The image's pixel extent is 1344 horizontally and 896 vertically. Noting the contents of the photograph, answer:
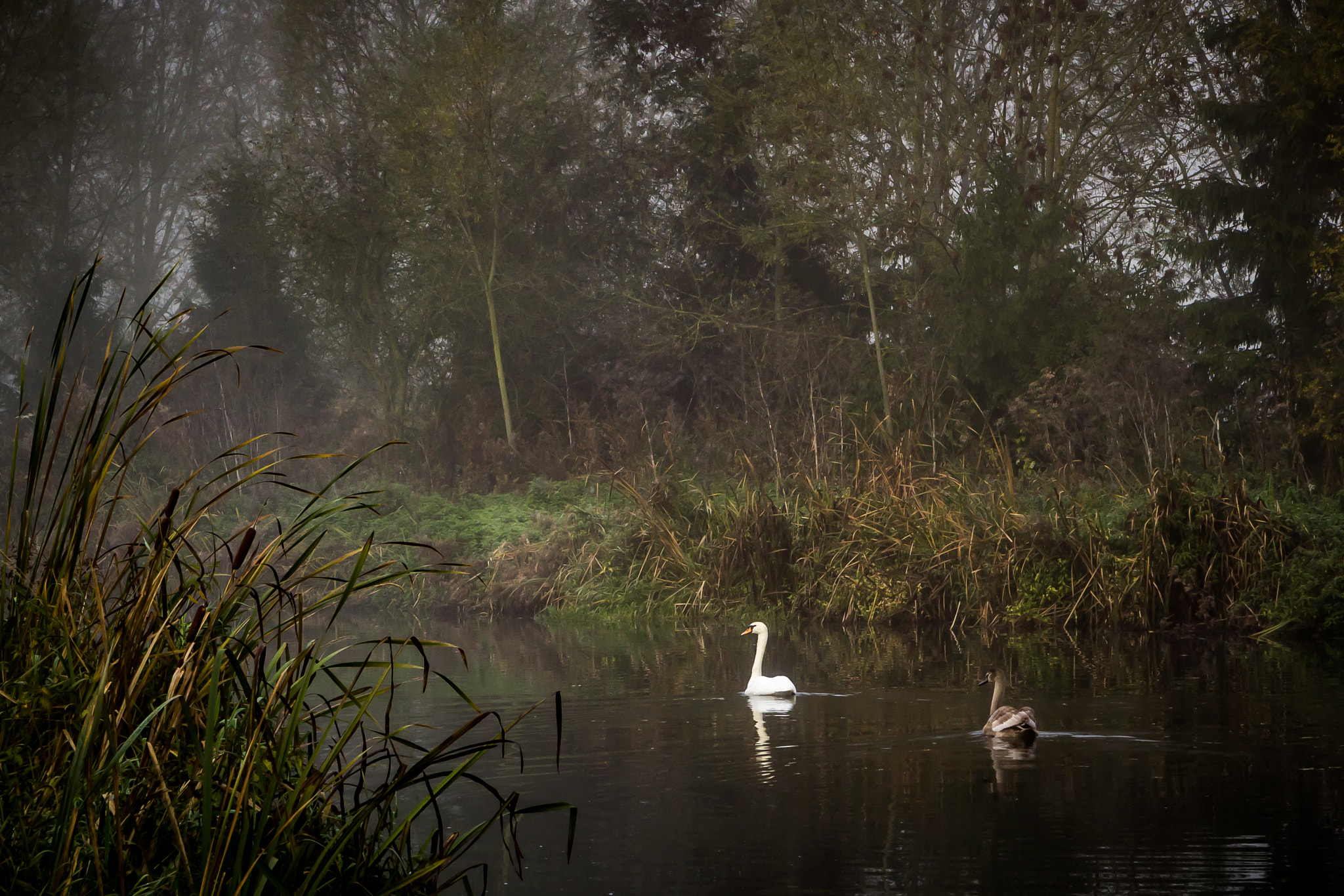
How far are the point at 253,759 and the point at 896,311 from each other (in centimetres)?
2033

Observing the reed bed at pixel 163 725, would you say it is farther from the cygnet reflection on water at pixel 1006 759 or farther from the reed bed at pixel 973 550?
the reed bed at pixel 973 550

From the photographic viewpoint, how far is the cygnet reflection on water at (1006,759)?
7.48 m

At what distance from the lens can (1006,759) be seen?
812 cm

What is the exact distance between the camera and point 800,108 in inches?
853

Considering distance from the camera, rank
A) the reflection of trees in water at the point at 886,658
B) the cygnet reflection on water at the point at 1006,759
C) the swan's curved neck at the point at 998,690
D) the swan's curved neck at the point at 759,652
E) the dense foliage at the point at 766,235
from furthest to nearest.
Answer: the dense foliage at the point at 766,235
the swan's curved neck at the point at 759,652
the reflection of trees in water at the point at 886,658
the swan's curved neck at the point at 998,690
the cygnet reflection on water at the point at 1006,759

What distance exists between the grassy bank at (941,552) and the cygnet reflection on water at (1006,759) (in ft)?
17.3

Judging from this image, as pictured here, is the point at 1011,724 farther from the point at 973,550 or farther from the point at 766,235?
the point at 766,235

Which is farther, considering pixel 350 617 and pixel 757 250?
pixel 757 250

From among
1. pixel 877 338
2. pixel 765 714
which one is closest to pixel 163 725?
pixel 765 714

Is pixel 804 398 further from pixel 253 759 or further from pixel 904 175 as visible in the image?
pixel 253 759

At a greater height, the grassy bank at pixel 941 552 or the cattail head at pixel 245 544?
the grassy bank at pixel 941 552

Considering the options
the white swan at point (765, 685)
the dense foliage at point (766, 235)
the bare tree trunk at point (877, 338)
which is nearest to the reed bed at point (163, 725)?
the white swan at point (765, 685)

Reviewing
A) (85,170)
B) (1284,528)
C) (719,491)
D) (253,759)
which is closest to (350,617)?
(719,491)

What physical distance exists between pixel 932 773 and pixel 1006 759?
54 cm
